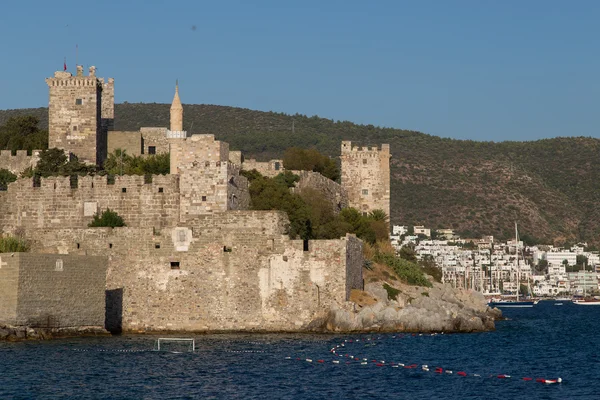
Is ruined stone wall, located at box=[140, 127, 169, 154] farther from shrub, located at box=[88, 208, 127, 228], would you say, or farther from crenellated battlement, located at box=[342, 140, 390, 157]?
shrub, located at box=[88, 208, 127, 228]

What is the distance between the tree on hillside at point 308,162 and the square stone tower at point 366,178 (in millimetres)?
889

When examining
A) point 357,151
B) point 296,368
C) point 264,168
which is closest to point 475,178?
point 357,151

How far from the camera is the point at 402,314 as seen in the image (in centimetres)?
4081

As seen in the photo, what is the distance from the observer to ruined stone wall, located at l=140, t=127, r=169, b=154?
177 feet

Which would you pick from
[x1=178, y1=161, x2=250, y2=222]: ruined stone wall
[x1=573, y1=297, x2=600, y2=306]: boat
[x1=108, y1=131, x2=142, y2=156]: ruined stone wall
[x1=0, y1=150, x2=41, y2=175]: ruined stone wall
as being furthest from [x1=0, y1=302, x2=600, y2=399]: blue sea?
[x1=573, y1=297, x2=600, y2=306]: boat

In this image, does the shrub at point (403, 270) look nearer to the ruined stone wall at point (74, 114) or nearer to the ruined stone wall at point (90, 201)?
the ruined stone wall at point (90, 201)

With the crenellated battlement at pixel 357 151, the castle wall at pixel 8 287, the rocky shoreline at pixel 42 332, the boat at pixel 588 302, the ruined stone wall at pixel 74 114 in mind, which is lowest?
the rocky shoreline at pixel 42 332

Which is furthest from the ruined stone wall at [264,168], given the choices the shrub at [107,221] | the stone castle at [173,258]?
the shrub at [107,221]

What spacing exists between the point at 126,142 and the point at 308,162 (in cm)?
780

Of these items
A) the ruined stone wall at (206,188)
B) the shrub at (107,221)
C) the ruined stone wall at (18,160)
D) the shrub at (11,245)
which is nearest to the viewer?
the shrub at (11,245)

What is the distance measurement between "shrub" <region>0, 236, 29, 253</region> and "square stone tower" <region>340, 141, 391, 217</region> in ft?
61.3

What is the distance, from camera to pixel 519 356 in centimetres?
3681

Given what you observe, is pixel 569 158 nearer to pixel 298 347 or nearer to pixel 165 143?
pixel 165 143

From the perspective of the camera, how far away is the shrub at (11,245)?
3847cm
